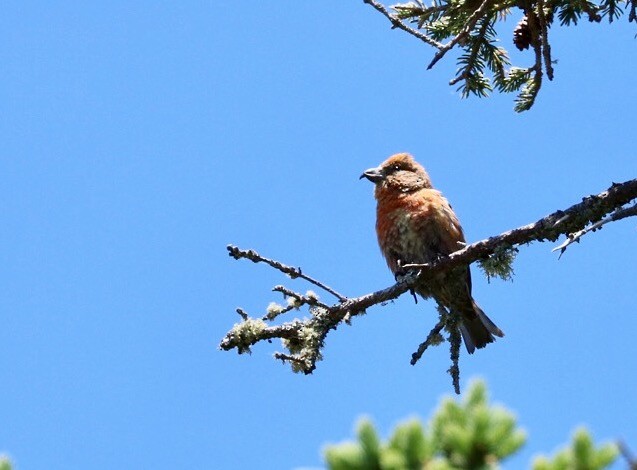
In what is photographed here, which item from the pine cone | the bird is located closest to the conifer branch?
the pine cone

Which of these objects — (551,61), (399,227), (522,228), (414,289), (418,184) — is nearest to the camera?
(551,61)

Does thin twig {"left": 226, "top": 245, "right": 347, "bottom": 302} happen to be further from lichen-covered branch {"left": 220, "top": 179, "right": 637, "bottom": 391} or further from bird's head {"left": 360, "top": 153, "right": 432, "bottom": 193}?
bird's head {"left": 360, "top": 153, "right": 432, "bottom": 193}

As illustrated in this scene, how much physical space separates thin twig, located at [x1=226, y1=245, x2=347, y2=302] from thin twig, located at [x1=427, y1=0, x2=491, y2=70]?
1.55m

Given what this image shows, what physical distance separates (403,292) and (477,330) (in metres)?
1.48

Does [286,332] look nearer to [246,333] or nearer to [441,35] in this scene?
[246,333]

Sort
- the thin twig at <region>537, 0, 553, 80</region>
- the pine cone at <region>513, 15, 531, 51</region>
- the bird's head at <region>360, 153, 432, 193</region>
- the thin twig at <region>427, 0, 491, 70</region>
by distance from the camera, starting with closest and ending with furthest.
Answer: the thin twig at <region>427, 0, 491, 70</region>
the thin twig at <region>537, 0, 553, 80</region>
the pine cone at <region>513, 15, 531, 51</region>
the bird's head at <region>360, 153, 432, 193</region>

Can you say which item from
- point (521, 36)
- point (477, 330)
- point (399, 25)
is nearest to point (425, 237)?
point (477, 330)

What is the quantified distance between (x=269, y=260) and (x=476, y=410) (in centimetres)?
313

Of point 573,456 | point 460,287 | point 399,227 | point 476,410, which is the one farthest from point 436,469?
point 399,227

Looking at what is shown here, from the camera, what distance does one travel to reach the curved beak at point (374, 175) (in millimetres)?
7684

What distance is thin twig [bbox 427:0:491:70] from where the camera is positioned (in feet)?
13.1

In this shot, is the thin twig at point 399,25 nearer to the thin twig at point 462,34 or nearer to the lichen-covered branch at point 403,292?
the thin twig at point 462,34

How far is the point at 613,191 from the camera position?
4777 millimetres

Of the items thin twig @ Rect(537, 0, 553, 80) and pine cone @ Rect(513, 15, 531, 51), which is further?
pine cone @ Rect(513, 15, 531, 51)
